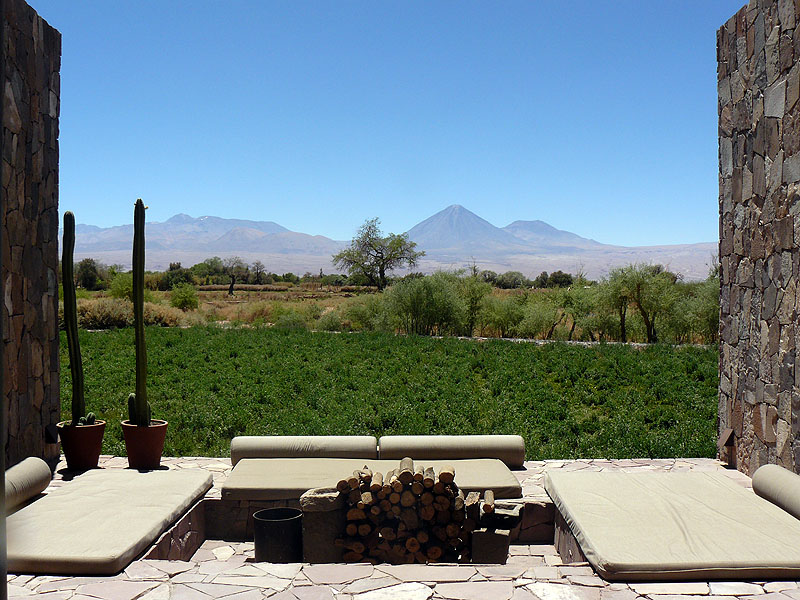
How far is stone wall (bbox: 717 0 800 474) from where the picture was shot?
522cm

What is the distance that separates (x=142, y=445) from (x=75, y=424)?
638 millimetres

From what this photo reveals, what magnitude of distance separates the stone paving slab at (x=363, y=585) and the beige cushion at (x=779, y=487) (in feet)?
3.13

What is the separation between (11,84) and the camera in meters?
5.70

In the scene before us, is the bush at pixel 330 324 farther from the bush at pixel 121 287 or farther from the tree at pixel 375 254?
the tree at pixel 375 254

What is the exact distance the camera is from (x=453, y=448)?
6.19m

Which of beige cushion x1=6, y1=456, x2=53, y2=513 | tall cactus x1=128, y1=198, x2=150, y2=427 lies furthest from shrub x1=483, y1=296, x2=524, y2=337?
beige cushion x1=6, y1=456, x2=53, y2=513

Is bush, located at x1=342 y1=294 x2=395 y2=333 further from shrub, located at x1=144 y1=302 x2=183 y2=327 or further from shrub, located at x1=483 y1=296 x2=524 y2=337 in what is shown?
shrub, located at x1=144 y1=302 x2=183 y2=327

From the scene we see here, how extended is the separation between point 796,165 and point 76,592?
18.4 feet

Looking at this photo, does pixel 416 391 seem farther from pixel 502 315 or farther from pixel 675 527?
pixel 502 315

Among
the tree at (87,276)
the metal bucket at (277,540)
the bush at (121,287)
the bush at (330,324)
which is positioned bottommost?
the metal bucket at (277,540)

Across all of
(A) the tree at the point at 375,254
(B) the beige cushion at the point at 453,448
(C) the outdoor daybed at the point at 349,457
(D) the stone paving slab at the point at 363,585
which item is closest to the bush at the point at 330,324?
(C) the outdoor daybed at the point at 349,457

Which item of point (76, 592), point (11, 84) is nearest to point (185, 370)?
point (11, 84)

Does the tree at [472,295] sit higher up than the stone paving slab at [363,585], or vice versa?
the tree at [472,295]

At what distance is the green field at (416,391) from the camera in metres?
8.59
